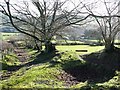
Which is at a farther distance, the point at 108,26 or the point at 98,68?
the point at 108,26

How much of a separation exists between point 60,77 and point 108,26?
819 centimetres

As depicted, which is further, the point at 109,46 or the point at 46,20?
the point at 109,46

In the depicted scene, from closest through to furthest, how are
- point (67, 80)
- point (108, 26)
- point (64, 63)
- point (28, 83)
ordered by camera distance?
point (28, 83), point (67, 80), point (64, 63), point (108, 26)

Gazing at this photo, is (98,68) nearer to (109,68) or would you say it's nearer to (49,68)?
(109,68)

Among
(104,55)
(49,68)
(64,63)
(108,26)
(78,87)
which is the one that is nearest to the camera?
(78,87)

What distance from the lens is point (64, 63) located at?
16281mm

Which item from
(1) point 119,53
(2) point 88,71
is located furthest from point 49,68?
(1) point 119,53

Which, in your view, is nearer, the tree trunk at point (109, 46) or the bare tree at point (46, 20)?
the bare tree at point (46, 20)

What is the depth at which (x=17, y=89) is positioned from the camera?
11.4 metres

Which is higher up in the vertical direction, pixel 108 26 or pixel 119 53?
pixel 108 26

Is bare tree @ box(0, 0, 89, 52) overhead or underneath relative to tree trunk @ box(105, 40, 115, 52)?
overhead

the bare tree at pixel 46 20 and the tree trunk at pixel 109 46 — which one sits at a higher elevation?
the bare tree at pixel 46 20

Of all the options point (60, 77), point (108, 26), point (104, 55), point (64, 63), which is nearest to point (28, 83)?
point (60, 77)

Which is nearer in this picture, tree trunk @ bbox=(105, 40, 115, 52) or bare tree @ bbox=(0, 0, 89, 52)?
bare tree @ bbox=(0, 0, 89, 52)
